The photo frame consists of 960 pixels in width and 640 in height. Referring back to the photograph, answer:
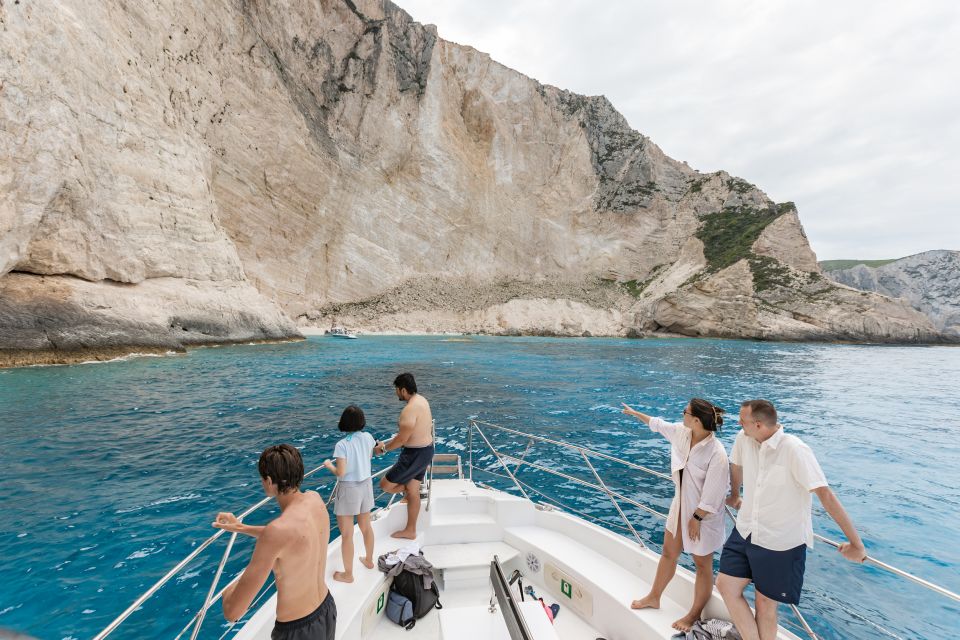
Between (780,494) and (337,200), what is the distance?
178 ft

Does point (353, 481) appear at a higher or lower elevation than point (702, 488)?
lower

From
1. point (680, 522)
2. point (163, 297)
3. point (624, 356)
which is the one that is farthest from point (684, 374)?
point (163, 297)

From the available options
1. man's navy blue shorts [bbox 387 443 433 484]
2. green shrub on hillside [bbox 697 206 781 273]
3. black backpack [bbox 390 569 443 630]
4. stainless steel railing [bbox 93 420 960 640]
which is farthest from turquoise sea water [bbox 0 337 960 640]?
green shrub on hillside [bbox 697 206 781 273]

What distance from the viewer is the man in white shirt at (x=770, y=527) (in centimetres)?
263

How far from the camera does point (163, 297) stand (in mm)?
24828

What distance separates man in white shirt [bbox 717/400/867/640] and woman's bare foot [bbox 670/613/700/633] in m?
0.35

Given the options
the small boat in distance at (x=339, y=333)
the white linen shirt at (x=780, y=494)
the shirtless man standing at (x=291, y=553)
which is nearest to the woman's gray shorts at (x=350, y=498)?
the shirtless man standing at (x=291, y=553)

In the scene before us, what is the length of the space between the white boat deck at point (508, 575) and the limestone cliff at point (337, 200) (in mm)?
23962

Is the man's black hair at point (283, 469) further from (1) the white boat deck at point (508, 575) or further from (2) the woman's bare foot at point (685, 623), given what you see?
(2) the woman's bare foot at point (685, 623)

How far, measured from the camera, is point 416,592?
11.6 feet

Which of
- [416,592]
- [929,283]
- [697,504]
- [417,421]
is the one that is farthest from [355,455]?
[929,283]

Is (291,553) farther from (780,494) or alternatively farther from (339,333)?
(339,333)

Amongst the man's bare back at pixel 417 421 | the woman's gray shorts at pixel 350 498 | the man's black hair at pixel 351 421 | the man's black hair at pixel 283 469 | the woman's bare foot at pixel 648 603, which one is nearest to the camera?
the man's black hair at pixel 283 469

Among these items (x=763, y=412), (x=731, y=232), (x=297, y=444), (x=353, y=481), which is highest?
(x=731, y=232)
